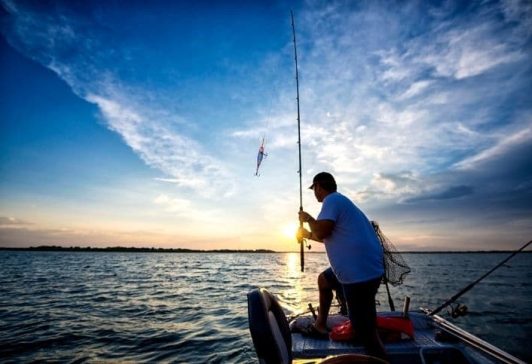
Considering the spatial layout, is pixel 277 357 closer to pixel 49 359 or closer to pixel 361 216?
pixel 361 216

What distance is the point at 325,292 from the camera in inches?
181

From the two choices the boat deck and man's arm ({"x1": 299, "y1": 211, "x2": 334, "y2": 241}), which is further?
the boat deck

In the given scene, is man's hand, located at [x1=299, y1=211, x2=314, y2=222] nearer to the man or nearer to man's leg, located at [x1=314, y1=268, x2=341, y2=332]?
the man

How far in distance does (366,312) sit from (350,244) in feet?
2.46

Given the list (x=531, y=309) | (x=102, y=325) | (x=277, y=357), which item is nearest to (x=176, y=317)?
(x=102, y=325)

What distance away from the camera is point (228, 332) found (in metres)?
10.2

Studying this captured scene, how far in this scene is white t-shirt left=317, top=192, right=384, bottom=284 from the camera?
343 cm

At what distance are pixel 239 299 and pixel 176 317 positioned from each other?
5.23m

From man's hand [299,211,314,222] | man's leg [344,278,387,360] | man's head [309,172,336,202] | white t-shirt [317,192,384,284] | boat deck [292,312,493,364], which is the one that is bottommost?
boat deck [292,312,493,364]

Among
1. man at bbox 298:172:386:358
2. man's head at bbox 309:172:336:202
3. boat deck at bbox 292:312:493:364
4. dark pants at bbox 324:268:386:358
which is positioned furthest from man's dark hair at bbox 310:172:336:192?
boat deck at bbox 292:312:493:364

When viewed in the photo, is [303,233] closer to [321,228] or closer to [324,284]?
Answer: [321,228]

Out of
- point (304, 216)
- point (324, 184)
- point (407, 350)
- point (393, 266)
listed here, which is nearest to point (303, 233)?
point (304, 216)

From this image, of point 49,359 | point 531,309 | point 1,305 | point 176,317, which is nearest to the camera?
point 49,359

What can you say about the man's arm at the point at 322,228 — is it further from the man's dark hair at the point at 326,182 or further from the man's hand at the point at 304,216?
the man's dark hair at the point at 326,182
